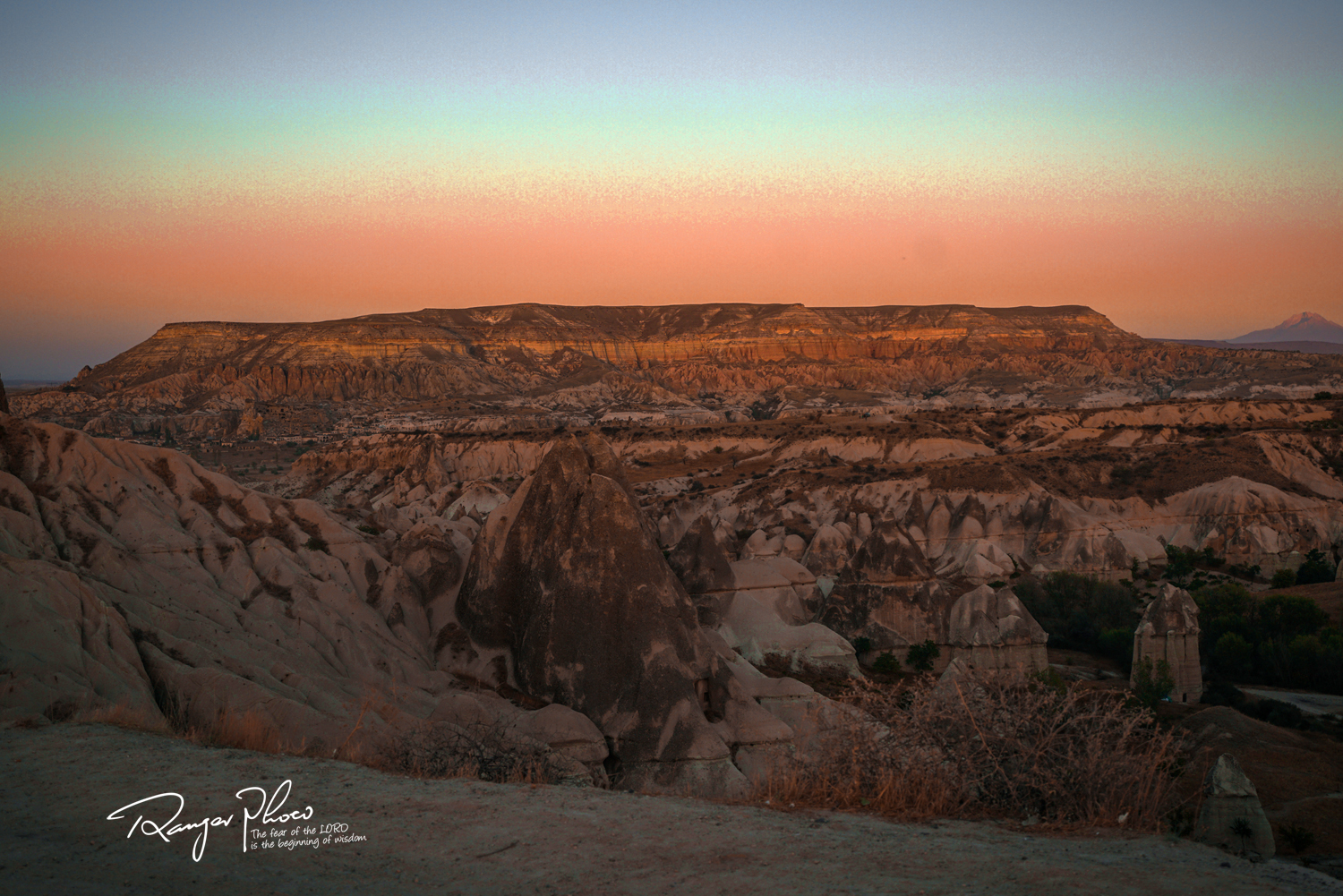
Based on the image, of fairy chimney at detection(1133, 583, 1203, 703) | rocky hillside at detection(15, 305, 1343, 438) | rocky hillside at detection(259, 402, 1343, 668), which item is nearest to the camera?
fairy chimney at detection(1133, 583, 1203, 703)

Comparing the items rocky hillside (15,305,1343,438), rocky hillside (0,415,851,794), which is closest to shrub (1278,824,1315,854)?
rocky hillside (0,415,851,794)

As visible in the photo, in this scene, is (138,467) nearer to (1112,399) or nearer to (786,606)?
(786,606)

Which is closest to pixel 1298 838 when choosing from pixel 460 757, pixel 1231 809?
pixel 1231 809

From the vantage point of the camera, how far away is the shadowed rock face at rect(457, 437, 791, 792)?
14.9 metres

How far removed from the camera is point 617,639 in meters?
15.9

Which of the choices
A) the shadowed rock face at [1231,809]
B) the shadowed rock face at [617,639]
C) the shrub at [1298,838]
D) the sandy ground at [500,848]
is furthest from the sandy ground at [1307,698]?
the sandy ground at [500,848]

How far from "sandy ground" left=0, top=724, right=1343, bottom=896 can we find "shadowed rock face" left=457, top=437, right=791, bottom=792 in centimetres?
715

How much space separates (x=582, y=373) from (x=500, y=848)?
547 ft

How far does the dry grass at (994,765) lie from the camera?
7.33 metres

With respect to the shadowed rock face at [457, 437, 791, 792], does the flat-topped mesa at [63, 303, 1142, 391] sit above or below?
above

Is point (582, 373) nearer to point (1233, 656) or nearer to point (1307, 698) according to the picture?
point (1233, 656)

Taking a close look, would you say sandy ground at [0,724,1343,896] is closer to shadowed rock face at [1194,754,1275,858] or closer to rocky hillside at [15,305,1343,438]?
shadowed rock face at [1194,754,1275,858]

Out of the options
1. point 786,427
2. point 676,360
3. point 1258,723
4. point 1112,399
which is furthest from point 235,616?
point 676,360

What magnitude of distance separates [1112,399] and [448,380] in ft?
348
